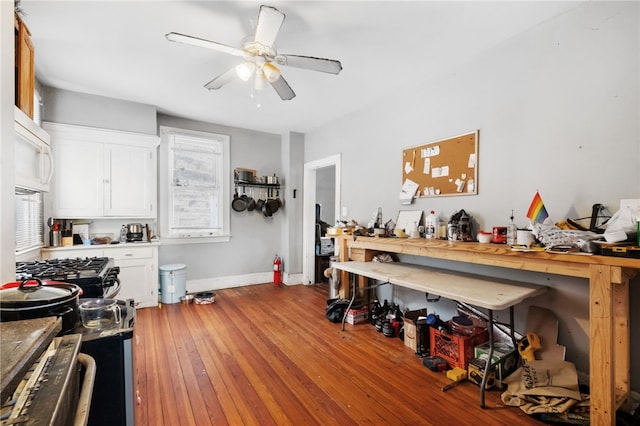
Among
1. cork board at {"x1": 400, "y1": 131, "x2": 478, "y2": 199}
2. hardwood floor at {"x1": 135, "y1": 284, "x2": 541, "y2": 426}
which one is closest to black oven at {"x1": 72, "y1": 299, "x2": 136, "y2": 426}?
hardwood floor at {"x1": 135, "y1": 284, "x2": 541, "y2": 426}

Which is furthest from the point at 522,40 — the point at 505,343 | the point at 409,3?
the point at 505,343

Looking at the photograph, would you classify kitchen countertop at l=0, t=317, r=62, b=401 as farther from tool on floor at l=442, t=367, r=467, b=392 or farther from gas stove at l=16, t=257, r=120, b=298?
tool on floor at l=442, t=367, r=467, b=392

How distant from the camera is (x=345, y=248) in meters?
3.68

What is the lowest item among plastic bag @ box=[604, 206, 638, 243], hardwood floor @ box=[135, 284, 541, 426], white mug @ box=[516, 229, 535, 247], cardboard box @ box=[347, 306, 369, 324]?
hardwood floor @ box=[135, 284, 541, 426]

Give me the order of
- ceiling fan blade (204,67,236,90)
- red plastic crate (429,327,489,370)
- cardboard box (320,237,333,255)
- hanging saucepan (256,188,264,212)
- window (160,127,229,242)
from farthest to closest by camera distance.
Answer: cardboard box (320,237,333,255)
hanging saucepan (256,188,264,212)
window (160,127,229,242)
ceiling fan blade (204,67,236,90)
red plastic crate (429,327,489,370)

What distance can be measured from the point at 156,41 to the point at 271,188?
2.93 meters

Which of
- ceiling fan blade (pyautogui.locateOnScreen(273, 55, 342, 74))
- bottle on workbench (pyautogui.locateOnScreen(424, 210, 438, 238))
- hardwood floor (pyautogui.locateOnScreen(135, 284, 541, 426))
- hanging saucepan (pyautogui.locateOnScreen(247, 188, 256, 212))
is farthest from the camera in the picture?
hanging saucepan (pyautogui.locateOnScreen(247, 188, 256, 212))

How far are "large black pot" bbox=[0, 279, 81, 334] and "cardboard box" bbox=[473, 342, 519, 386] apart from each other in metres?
2.58

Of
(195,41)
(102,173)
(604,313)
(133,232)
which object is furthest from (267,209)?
(604,313)

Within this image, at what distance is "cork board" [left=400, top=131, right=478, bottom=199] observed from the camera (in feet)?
8.83

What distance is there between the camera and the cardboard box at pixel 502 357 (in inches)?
83.1

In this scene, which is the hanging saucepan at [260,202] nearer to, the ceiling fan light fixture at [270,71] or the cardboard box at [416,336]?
the ceiling fan light fixture at [270,71]

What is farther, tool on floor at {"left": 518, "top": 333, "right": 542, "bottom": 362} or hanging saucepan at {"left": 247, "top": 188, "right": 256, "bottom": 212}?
hanging saucepan at {"left": 247, "top": 188, "right": 256, "bottom": 212}

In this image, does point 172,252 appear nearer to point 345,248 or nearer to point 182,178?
point 182,178
